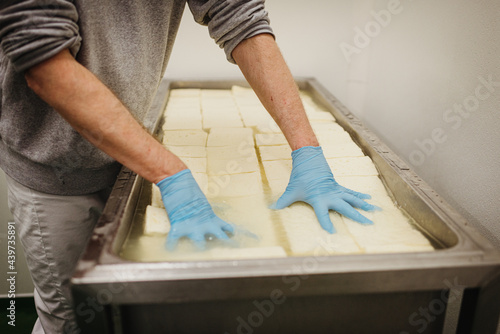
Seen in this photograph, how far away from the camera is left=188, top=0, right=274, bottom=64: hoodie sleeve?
1.67 metres

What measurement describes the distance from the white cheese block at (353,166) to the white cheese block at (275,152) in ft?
0.68

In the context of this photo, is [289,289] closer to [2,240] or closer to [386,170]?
[386,170]

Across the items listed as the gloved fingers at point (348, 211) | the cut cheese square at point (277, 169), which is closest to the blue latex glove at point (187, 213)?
the gloved fingers at point (348, 211)

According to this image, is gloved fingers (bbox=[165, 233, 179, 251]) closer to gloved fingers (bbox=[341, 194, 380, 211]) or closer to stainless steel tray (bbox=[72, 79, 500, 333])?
stainless steel tray (bbox=[72, 79, 500, 333])

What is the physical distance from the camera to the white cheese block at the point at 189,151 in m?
1.96

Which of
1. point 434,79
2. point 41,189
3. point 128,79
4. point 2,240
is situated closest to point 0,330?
point 2,240

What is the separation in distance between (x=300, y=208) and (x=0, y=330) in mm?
2247

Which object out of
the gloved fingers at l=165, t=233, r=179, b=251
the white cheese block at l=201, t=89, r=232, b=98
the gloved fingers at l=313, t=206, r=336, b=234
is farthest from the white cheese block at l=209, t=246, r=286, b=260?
the white cheese block at l=201, t=89, r=232, b=98

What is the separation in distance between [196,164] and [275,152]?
1.27 feet

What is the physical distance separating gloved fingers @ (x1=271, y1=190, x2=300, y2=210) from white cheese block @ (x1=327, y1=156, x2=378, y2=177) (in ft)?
1.00

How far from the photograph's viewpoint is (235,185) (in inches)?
67.2

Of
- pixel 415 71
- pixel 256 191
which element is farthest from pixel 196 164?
pixel 415 71

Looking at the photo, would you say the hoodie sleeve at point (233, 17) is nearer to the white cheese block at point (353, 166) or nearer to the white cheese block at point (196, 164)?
the white cheese block at point (196, 164)

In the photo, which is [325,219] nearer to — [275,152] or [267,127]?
[275,152]
